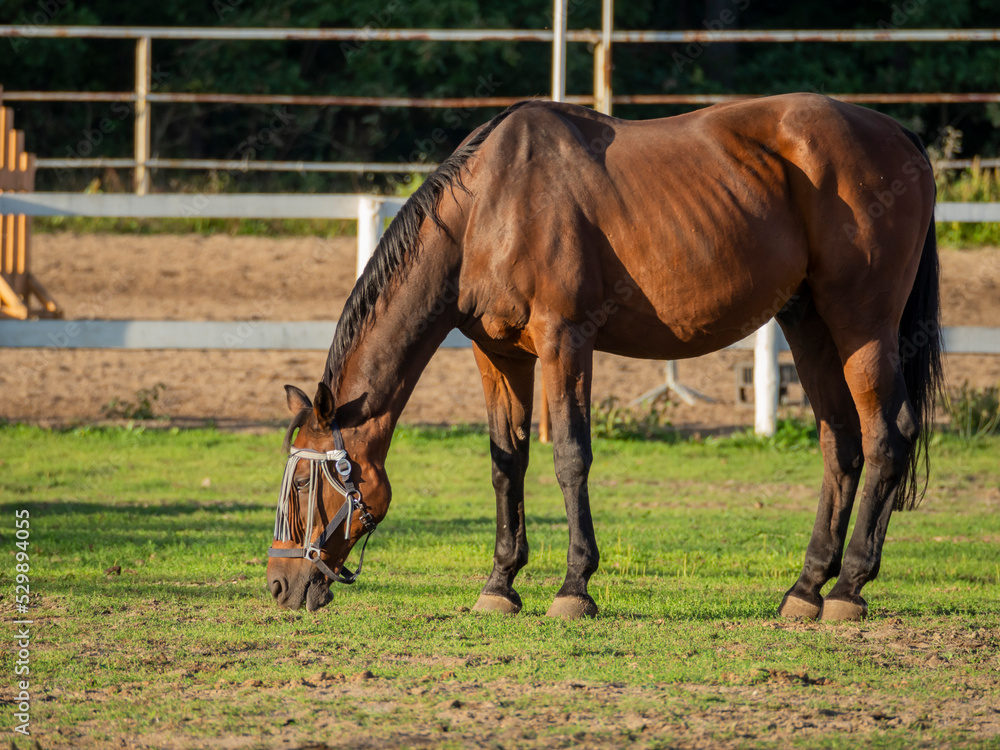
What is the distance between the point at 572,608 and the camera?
13.8 feet

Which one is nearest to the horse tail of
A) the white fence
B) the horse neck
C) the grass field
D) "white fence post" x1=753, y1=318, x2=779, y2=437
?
the grass field

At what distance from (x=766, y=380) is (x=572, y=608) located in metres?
4.85

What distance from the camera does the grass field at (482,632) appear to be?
307 cm

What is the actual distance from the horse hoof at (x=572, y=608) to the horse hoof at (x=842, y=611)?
3.07 feet

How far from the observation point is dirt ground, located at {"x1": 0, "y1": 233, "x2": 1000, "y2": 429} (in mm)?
9859

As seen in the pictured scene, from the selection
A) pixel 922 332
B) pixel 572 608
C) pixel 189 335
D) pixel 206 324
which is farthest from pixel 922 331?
pixel 189 335

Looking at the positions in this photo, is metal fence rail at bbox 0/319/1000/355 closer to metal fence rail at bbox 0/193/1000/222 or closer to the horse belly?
metal fence rail at bbox 0/193/1000/222

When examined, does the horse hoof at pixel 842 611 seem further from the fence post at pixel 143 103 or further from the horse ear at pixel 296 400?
the fence post at pixel 143 103

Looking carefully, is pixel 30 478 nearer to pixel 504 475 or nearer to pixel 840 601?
pixel 504 475

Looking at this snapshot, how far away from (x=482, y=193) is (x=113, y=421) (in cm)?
594

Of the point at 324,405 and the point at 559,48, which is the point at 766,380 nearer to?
the point at 559,48

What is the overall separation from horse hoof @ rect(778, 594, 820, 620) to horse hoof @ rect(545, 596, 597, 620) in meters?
0.81

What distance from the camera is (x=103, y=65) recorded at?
62.7 feet

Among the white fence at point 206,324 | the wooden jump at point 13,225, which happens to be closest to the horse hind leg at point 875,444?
the white fence at point 206,324
